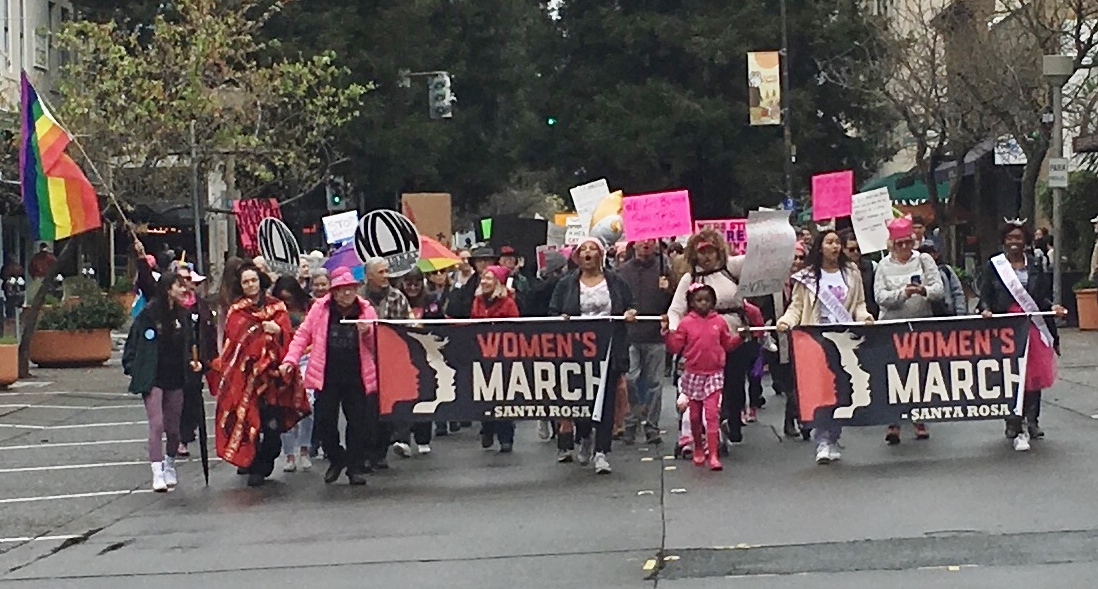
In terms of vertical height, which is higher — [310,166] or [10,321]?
[310,166]

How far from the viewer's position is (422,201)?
28078 millimetres

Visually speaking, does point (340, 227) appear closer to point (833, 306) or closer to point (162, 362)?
point (162, 362)

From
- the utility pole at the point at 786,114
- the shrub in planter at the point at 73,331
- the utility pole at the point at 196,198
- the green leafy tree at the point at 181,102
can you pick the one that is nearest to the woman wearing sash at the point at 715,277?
the utility pole at the point at 196,198

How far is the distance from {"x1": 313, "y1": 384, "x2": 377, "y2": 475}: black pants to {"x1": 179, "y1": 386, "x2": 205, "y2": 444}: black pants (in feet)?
3.24

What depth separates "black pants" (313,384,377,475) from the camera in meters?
13.2

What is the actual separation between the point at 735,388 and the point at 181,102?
14.4 m

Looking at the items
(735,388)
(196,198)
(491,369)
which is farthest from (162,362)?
(196,198)

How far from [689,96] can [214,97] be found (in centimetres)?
2213

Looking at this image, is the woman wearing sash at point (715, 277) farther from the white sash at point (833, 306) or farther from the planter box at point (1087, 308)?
the planter box at point (1087, 308)

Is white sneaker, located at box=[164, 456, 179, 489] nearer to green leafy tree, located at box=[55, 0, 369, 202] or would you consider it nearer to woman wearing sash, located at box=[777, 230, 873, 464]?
woman wearing sash, located at box=[777, 230, 873, 464]

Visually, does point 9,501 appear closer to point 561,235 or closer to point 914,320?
point 914,320

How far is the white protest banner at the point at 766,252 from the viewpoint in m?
13.1

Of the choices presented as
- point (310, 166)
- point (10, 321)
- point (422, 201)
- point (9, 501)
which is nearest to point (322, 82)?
point (310, 166)

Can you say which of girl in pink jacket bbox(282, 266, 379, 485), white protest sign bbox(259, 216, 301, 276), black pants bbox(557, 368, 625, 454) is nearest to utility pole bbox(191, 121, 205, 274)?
white protest sign bbox(259, 216, 301, 276)
